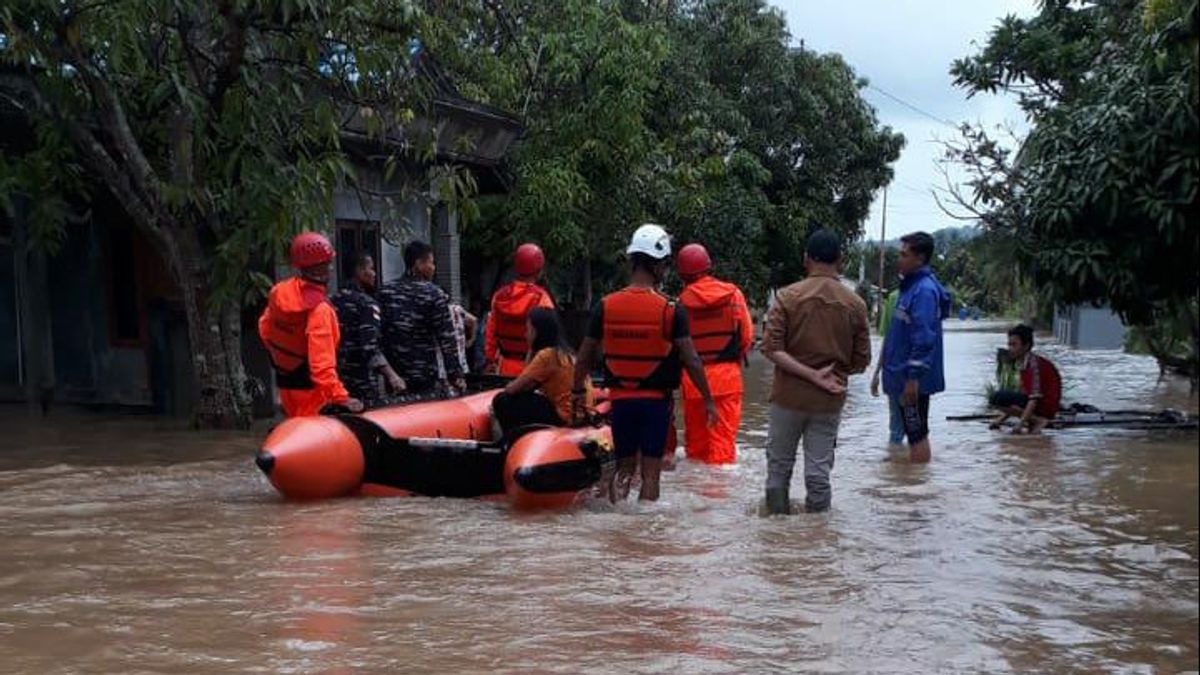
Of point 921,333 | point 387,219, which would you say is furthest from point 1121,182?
point 387,219

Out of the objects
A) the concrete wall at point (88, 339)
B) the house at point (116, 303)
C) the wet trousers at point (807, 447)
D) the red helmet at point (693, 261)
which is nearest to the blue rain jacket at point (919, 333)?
the red helmet at point (693, 261)

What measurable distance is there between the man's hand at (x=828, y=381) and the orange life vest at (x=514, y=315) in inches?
106

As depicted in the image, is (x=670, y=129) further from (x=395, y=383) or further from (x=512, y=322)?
(x=395, y=383)

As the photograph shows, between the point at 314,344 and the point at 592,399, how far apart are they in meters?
1.64

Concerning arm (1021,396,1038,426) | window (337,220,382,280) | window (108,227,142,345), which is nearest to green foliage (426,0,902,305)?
window (337,220,382,280)

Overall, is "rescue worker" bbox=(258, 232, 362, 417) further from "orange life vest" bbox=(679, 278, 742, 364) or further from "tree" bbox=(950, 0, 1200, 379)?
"tree" bbox=(950, 0, 1200, 379)

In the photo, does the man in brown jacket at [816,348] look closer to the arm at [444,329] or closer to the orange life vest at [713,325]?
the orange life vest at [713,325]

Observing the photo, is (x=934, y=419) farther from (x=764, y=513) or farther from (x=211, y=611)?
(x=211, y=611)

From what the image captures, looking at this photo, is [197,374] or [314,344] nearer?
[314,344]

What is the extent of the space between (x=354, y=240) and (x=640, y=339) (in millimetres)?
6500

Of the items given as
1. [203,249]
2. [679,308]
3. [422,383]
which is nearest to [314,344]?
[422,383]

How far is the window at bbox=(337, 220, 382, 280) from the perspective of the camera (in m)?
11.7

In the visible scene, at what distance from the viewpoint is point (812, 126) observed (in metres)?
23.5

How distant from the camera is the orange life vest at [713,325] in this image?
7.86 metres
